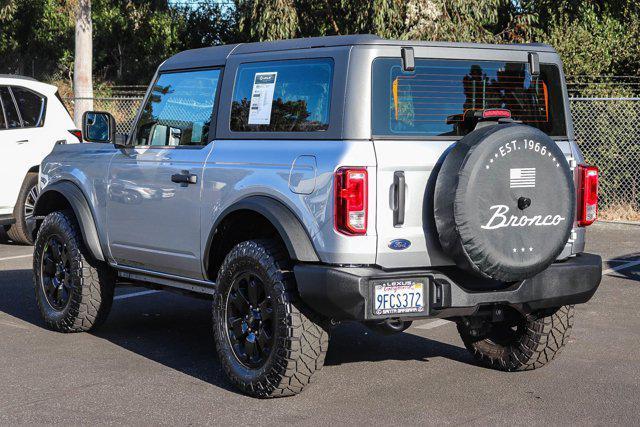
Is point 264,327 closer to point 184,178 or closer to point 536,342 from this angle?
point 184,178

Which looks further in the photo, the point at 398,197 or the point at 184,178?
the point at 184,178

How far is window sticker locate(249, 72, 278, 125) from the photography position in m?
6.13

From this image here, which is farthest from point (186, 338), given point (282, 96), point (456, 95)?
point (456, 95)

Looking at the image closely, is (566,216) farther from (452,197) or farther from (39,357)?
(39,357)

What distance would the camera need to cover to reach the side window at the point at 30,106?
12.6 m

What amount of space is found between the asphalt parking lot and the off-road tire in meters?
0.08

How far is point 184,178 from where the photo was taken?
6.50 meters

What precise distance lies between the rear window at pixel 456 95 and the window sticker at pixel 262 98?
2.55ft

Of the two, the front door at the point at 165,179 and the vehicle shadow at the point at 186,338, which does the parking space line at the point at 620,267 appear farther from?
the front door at the point at 165,179

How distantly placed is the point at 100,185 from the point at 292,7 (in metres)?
14.2

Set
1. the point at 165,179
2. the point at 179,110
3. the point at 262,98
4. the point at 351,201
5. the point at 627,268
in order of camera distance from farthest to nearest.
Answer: the point at 627,268
the point at 179,110
the point at 165,179
the point at 262,98
the point at 351,201

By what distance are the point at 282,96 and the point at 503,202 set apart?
4.67ft

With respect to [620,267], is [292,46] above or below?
above

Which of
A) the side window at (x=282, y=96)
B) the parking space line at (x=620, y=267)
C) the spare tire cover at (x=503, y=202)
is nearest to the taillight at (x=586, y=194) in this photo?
the spare tire cover at (x=503, y=202)
